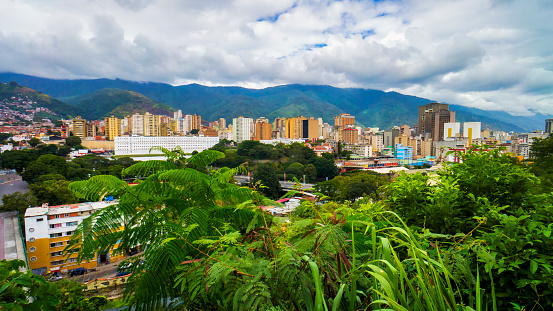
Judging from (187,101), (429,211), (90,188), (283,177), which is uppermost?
(187,101)

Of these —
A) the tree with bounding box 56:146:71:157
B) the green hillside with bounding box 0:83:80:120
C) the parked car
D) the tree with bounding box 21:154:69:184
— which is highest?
the green hillside with bounding box 0:83:80:120

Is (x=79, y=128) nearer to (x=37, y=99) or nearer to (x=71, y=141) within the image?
(x=71, y=141)

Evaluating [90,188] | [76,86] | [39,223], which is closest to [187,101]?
[76,86]

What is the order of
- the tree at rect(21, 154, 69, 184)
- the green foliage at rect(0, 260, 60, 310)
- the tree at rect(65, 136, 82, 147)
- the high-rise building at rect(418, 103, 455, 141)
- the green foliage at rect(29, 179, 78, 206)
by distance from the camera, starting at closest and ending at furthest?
the green foliage at rect(0, 260, 60, 310)
the green foliage at rect(29, 179, 78, 206)
the tree at rect(21, 154, 69, 184)
the tree at rect(65, 136, 82, 147)
the high-rise building at rect(418, 103, 455, 141)

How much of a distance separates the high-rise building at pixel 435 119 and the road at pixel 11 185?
76.6 m

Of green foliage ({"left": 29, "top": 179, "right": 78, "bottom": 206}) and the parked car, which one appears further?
green foliage ({"left": 29, "top": 179, "right": 78, "bottom": 206})

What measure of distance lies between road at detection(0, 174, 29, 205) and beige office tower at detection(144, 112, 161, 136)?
3893cm

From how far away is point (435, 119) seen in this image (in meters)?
75.2

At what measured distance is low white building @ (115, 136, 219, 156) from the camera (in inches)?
2092

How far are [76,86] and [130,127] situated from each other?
133972 mm

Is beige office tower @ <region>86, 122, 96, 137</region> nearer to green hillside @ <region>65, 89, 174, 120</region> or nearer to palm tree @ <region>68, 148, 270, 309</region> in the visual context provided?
green hillside @ <region>65, 89, 174, 120</region>

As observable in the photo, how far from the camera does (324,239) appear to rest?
879 millimetres

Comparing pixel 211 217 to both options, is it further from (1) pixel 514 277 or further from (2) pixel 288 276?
(1) pixel 514 277

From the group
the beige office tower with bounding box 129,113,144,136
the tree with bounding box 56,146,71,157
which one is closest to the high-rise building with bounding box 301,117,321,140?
the beige office tower with bounding box 129,113,144,136
